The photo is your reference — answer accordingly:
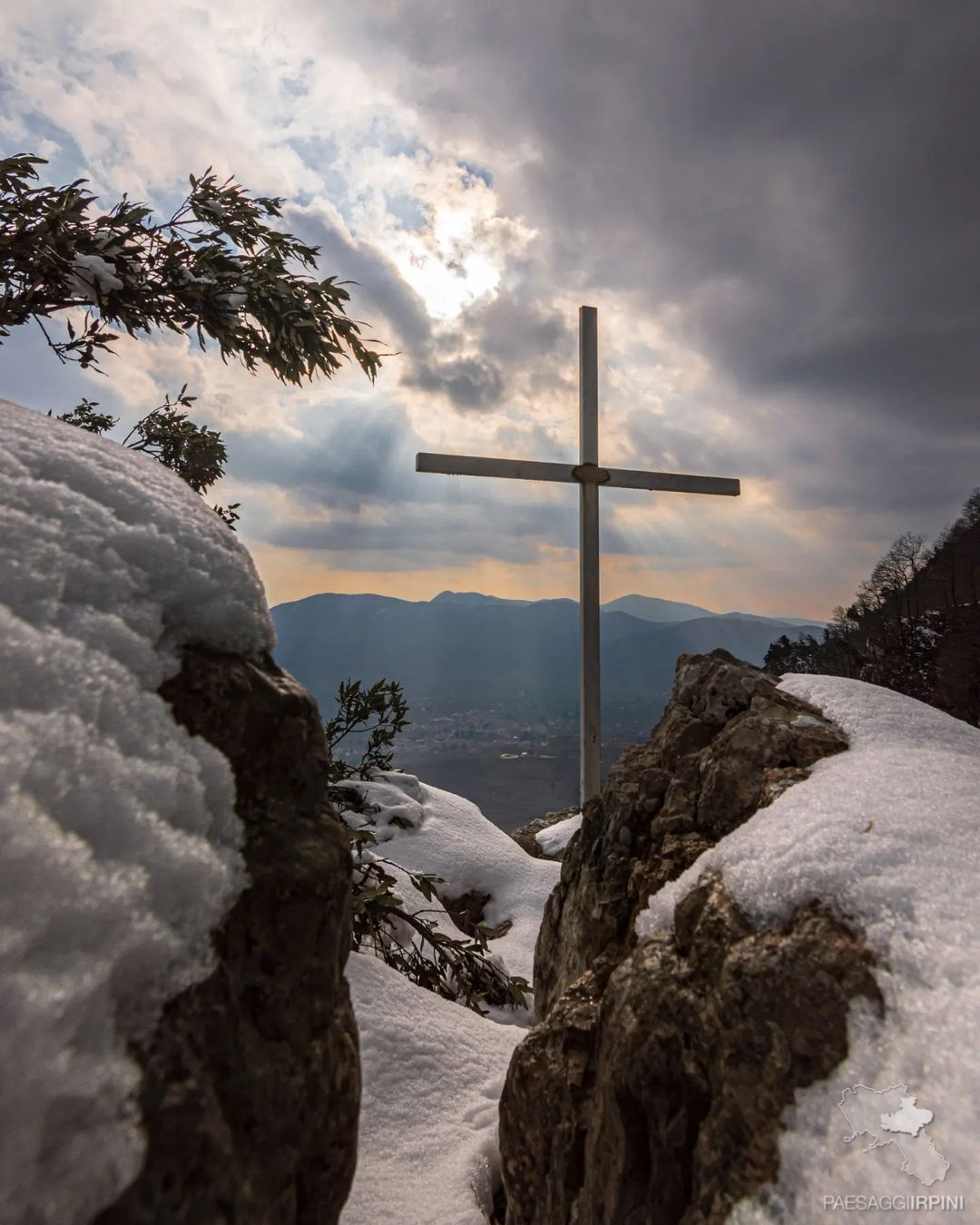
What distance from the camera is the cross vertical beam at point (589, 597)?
6.58 meters

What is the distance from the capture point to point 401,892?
486 centimetres

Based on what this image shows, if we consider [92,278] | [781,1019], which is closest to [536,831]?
[92,278]

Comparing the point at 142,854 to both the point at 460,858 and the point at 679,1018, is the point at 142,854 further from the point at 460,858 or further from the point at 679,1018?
the point at 460,858

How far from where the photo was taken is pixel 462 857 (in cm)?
622

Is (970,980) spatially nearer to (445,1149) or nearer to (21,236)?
(445,1149)

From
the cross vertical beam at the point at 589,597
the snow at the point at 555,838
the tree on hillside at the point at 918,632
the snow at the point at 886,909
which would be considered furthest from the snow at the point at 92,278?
the tree on hillside at the point at 918,632

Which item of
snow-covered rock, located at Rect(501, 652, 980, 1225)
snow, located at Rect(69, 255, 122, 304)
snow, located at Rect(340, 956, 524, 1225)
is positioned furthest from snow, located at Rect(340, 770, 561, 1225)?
snow, located at Rect(69, 255, 122, 304)

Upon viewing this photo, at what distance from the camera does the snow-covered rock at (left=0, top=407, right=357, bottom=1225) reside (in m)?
0.79

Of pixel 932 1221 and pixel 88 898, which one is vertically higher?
pixel 88 898

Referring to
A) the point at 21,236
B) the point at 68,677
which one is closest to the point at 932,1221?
the point at 68,677

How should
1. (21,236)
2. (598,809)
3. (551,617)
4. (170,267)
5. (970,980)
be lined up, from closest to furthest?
(970,980)
(598,809)
(21,236)
(170,267)
(551,617)

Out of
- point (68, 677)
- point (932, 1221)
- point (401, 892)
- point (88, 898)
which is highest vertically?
point (68, 677)

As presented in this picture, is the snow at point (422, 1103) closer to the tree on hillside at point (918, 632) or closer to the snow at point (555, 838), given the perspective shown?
the snow at point (555, 838)

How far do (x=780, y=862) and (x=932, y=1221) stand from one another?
2.13ft
